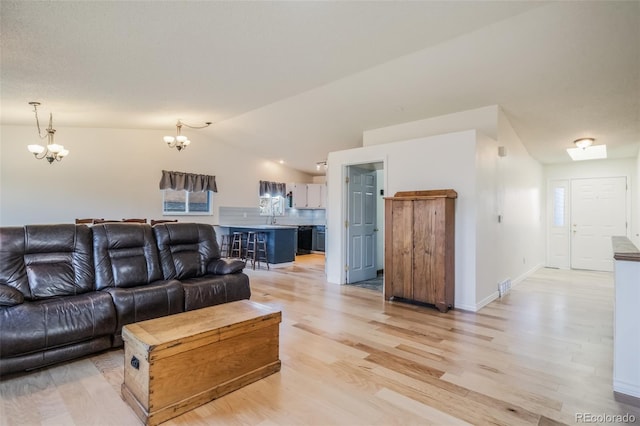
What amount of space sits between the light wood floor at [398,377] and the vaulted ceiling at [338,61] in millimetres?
2730

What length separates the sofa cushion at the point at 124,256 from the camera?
3.13 m

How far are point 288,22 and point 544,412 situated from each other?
3517 millimetres

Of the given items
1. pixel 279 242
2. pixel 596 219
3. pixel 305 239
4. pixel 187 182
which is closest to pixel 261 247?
pixel 279 242

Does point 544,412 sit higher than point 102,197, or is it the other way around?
point 102,197

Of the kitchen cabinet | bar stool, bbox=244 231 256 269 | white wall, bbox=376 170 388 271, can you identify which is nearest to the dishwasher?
the kitchen cabinet

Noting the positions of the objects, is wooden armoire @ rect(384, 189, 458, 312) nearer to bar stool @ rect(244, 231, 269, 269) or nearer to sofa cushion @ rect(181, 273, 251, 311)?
sofa cushion @ rect(181, 273, 251, 311)

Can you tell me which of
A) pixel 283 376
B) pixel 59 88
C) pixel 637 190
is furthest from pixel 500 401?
pixel 637 190

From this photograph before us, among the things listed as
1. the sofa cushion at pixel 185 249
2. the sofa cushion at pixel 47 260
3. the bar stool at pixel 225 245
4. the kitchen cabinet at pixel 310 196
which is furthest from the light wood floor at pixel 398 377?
the kitchen cabinet at pixel 310 196

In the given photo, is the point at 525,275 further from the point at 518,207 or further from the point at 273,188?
the point at 273,188

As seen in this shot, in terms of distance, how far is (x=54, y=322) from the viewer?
2.45 meters

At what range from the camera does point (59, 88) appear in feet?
13.1

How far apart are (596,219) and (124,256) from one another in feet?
28.8

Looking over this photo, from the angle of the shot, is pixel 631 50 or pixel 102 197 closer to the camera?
pixel 631 50

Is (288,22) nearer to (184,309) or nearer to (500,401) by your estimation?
(184,309)
